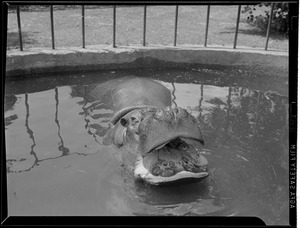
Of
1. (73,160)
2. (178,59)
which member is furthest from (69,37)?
(73,160)

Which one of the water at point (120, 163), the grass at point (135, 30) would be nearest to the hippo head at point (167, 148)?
the water at point (120, 163)

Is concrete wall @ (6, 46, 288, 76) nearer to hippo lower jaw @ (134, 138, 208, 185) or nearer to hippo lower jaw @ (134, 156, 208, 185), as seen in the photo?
hippo lower jaw @ (134, 138, 208, 185)

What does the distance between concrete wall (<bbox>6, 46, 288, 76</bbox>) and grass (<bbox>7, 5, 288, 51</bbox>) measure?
26cm

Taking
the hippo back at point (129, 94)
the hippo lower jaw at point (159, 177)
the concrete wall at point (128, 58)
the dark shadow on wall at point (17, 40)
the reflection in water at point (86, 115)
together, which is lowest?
the reflection in water at point (86, 115)

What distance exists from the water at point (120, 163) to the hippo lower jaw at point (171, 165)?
5.6 inches

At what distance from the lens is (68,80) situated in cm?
570

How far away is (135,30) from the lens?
24.5ft

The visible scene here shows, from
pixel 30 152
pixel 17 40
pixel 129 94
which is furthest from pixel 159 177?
pixel 17 40

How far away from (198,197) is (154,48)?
311cm

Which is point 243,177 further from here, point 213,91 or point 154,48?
point 154,48

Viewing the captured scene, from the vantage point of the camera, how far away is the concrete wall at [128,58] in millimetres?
5609

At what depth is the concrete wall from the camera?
561 cm

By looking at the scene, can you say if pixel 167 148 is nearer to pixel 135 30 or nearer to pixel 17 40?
pixel 17 40

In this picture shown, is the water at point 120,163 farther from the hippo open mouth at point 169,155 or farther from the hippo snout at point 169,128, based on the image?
the hippo snout at point 169,128
